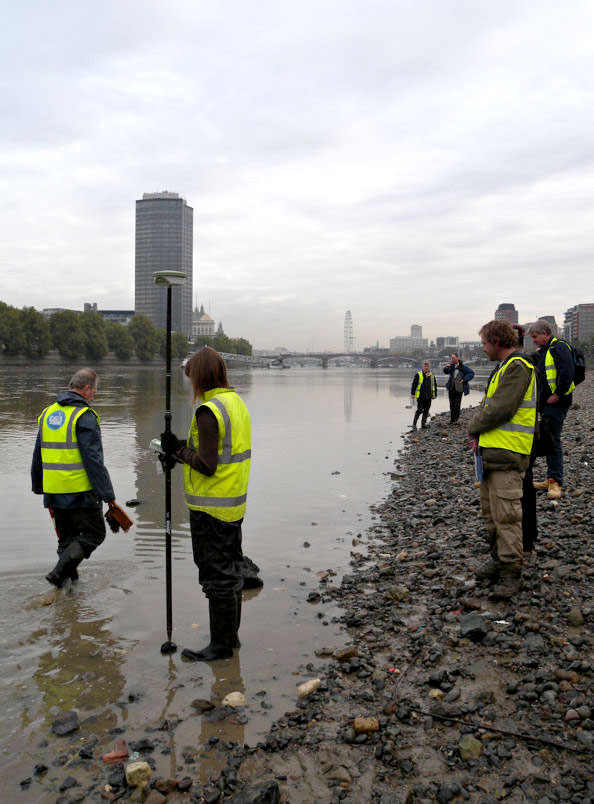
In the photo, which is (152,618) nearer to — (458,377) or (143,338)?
(458,377)

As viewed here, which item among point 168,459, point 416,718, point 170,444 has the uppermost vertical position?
point 170,444

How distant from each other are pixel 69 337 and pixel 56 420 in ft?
384

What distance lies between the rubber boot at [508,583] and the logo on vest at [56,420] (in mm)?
4858

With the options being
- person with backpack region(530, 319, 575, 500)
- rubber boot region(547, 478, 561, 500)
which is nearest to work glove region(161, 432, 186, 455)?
person with backpack region(530, 319, 575, 500)

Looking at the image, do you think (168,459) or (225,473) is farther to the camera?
(168,459)

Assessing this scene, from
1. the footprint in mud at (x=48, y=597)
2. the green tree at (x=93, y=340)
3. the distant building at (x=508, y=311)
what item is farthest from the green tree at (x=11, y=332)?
the distant building at (x=508, y=311)

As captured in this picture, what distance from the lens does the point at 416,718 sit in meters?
4.36

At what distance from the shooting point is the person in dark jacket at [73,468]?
6.59 m

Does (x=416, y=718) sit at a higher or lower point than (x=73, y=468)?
lower

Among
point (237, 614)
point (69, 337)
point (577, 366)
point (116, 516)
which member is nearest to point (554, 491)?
point (577, 366)

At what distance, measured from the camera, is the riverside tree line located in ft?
338

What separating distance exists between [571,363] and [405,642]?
18.1ft

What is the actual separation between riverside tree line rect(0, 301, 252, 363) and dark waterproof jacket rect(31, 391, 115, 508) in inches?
3432

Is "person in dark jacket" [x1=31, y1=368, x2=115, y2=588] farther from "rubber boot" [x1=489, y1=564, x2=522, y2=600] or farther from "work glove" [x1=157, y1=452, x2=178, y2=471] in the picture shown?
"rubber boot" [x1=489, y1=564, x2=522, y2=600]
